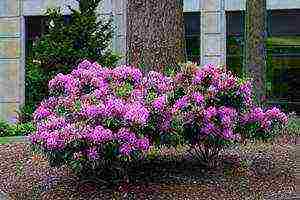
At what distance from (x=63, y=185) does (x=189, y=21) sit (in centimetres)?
1994

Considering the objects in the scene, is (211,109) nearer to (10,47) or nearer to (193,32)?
(193,32)

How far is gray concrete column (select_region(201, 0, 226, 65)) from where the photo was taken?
2677cm

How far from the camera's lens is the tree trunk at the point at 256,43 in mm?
15102

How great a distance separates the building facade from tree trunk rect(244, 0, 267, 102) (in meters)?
10.8

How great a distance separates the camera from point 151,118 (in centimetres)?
791

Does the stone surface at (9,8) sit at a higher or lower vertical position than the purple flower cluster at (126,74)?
higher

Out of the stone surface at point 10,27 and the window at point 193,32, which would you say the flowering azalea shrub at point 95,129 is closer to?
the window at point 193,32

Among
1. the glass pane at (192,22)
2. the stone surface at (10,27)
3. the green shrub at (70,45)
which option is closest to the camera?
Answer: the green shrub at (70,45)

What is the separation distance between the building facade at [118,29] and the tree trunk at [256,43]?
10.8 meters

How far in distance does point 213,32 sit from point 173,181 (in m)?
19.0

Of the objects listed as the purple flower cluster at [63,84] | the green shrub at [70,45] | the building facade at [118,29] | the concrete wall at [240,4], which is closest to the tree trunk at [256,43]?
the green shrub at [70,45]

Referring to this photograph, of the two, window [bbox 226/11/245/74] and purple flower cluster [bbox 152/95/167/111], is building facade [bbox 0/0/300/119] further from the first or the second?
purple flower cluster [bbox 152/95/167/111]

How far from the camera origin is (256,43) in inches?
597

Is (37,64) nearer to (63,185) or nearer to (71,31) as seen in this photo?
(71,31)
